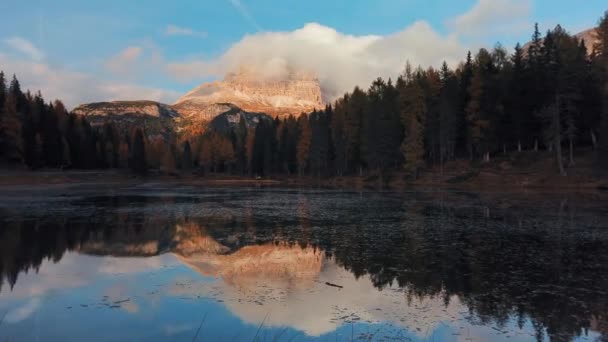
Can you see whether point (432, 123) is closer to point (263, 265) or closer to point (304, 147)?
point (304, 147)

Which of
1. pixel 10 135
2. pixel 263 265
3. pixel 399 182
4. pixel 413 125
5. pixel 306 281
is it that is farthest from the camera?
pixel 10 135

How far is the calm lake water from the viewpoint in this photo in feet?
34.9

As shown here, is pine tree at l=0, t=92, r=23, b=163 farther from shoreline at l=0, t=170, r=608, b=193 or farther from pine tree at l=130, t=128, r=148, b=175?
pine tree at l=130, t=128, r=148, b=175

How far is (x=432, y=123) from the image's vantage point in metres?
82.1

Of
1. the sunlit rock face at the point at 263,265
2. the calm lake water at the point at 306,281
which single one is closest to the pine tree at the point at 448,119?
the calm lake water at the point at 306,281

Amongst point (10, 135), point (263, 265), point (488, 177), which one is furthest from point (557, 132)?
point (10, 135)

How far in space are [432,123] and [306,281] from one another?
72038 millimetres

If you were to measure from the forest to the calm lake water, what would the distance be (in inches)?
1734

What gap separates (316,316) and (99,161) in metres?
127

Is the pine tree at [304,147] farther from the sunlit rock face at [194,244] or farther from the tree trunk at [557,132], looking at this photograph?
the sunlit rock face at [194,244]

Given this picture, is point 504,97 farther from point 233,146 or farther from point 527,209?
point 233,146

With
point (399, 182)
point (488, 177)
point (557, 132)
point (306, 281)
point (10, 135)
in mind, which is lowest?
point (399, 182)

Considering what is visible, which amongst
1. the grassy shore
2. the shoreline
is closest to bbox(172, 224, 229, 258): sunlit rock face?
the shoreline

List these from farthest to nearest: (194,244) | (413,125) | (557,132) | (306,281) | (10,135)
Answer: (10,135)
(413,125)
(557,132)
(194,244)
(306,281)
